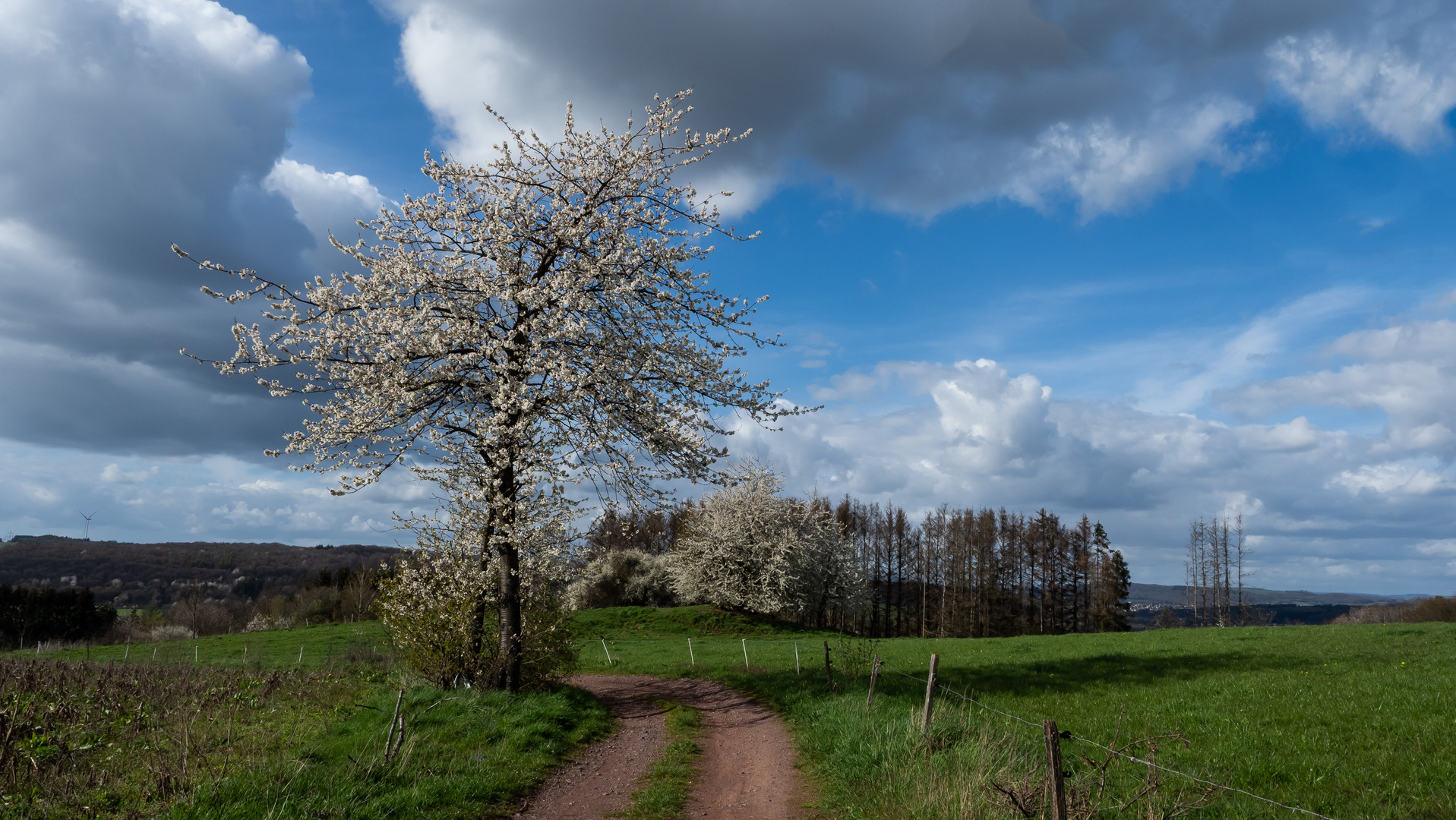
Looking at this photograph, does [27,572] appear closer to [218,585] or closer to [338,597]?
[218,585]

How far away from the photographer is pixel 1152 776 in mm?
6227

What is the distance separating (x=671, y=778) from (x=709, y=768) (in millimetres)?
900

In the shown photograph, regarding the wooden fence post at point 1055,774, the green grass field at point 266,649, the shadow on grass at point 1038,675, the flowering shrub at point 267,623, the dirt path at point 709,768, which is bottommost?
the flowering shrub at point 267,623

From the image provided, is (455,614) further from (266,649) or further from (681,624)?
(681,624)

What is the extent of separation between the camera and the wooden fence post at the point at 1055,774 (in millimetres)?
5418

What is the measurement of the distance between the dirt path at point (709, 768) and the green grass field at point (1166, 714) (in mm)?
538

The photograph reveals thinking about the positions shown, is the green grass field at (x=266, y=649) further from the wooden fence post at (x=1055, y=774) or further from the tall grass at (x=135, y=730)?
the wooden fence post at (x=1055, y=774)

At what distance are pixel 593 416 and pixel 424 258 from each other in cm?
436

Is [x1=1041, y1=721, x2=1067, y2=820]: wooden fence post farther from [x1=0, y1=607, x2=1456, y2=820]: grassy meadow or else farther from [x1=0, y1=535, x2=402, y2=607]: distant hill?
[x1=0, y1=535, x2=402, y2=607]: distant hill

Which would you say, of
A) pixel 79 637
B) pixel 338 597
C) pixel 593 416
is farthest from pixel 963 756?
pixel 79 637

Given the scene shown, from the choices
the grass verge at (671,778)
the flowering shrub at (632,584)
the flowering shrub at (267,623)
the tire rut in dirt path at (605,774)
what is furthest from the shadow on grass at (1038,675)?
the flowering shrub at (267,623)

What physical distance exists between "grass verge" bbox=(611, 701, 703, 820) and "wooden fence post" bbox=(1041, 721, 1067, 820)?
15.1 ft

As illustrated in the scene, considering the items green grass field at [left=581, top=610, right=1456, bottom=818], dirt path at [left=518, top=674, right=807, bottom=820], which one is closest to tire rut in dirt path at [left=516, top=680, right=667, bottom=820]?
dirt path at [left=518, top=674, right=807, bottom=820]

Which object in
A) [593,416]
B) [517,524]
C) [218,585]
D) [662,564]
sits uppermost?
[593,416]
